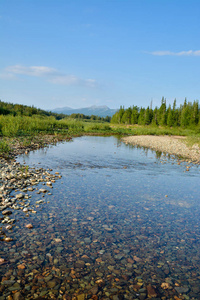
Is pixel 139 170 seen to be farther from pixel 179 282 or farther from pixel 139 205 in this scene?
pixel 179 282

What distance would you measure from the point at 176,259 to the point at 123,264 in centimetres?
137

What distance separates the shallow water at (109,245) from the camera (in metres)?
4.27

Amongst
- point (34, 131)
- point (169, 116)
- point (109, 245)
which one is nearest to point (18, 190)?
point (109, 245)

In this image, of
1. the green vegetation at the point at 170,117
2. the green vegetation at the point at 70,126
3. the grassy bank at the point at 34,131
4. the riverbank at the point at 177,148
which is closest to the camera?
the riverbank at the point at 177,148

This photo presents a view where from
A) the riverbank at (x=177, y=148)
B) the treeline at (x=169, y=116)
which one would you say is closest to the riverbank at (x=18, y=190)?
the riverbank at (x=177, y=148)

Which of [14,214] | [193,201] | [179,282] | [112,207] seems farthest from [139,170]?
[179,282]

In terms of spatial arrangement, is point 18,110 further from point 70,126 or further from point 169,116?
point 169,116

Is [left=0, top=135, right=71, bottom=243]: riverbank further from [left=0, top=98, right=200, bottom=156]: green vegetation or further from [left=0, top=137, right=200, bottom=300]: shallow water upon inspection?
[left=0, top=98, right=200, bottom=156]: green vegetation

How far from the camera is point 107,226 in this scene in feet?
22.1

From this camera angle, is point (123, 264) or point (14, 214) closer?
point (123, 264)

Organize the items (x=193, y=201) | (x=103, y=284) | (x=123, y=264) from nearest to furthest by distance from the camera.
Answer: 1. (x=103, y=284)
2. (x=123, y=264)
3. (x=193, y=201)

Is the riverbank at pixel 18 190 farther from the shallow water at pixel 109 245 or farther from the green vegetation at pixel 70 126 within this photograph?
the green vegetation at pixel 70 126

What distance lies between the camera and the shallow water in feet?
14.0

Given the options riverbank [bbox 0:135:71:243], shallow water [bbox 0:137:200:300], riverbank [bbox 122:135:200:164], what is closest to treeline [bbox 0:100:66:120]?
riverbank [bbox 122:135:200:164]
